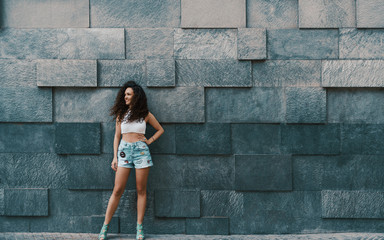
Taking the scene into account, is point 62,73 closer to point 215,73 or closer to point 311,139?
point 215,73

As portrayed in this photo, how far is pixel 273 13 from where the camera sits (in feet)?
16.2

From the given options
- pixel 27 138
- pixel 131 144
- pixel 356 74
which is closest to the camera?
pixel 131 144

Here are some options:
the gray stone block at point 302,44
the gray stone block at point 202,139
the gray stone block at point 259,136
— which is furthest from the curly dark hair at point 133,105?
the gray stone block at point 302,44

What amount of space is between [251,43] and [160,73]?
4.35 ft

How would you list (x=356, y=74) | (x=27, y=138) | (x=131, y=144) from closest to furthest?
(x=131, y=144) → (x=356, y=74) → (x=27, y=138)

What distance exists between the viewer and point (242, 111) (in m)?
4.93

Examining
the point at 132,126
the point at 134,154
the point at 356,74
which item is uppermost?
the point at 356,74

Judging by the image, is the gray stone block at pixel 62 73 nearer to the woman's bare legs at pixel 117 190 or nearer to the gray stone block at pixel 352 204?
the woman's bare legs at pixel 117 190

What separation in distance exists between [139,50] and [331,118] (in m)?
2.85

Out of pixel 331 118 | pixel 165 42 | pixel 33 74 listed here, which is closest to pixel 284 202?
pixel 331 118

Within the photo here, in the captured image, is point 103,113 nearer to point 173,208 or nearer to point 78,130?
point 78,130

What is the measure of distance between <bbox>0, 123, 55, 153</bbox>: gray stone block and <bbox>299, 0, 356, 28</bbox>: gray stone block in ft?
12.7

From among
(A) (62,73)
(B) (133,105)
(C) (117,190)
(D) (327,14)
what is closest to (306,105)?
(D) (327,14)

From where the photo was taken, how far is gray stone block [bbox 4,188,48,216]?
501 centimetres
